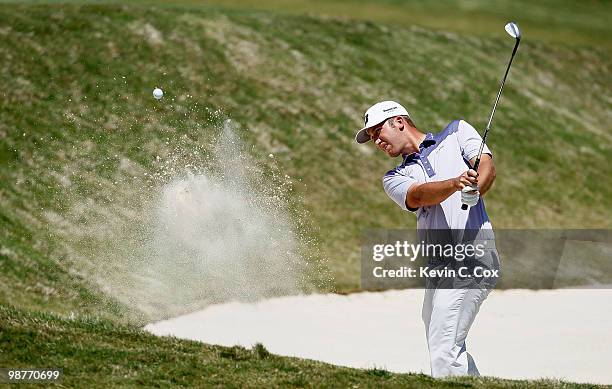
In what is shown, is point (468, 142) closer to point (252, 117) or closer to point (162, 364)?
point (162, 364)

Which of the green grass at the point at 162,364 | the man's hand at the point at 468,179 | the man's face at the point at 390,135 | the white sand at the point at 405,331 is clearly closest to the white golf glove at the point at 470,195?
the man's hand at the point at 468,179

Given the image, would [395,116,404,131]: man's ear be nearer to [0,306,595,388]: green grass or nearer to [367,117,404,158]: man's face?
[367,117,404,158]: man's face

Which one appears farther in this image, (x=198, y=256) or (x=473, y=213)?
(x=198, y=256)

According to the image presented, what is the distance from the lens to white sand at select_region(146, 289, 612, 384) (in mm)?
12641

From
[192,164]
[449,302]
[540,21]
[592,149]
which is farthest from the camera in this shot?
[540,21]

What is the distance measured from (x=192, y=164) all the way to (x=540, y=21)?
1453 centimetres

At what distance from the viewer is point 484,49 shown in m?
23.6

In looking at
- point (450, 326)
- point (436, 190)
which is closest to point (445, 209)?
point (436, 190)

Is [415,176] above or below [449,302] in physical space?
above

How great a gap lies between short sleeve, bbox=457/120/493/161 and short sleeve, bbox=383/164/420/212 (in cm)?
44

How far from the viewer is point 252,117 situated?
18.6m

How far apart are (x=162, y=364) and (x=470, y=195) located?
266 cm

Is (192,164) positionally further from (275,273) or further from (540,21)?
(540,21)

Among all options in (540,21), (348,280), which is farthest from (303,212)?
(540,21)
